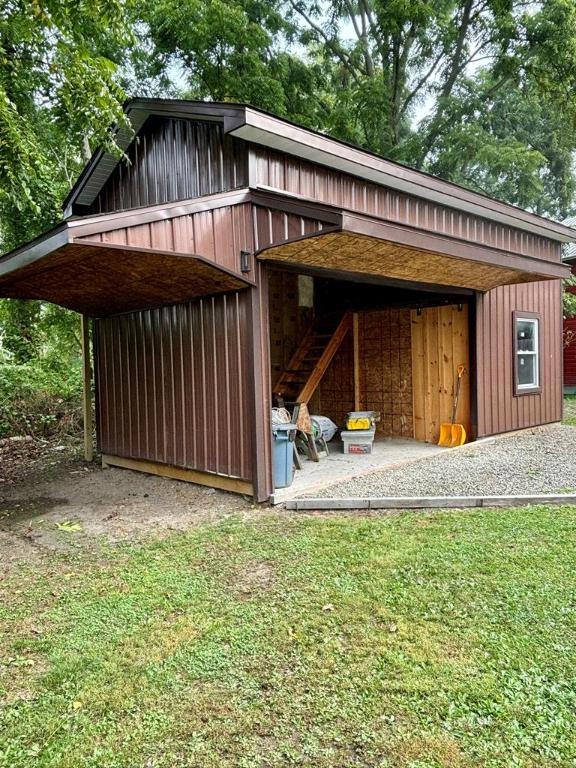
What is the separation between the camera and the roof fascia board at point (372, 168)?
5062 millimetres

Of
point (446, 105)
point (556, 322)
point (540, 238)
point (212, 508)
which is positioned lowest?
point (212, 508)

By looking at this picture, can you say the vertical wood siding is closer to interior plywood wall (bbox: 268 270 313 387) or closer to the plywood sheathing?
the plywood sheathing

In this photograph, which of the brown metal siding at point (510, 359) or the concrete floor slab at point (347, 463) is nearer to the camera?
the concrete floor slab at point (347, 463)

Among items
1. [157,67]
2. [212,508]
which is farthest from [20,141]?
[157,67]

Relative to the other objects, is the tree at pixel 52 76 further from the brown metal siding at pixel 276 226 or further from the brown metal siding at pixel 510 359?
the brown metal siding at pixel 510 359

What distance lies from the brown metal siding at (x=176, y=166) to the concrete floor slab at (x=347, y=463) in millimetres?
3105

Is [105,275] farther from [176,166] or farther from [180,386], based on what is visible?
[176,166]

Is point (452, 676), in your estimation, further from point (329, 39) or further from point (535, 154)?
point (329, 39)

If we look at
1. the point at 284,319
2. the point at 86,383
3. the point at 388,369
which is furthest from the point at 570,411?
the point at 86,383

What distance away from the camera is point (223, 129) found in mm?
5207

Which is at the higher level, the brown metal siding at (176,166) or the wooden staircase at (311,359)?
the brown metal siding at (176,166)

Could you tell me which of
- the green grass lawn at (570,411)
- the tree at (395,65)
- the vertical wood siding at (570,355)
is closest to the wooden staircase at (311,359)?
the green grass lawn at (570,411)

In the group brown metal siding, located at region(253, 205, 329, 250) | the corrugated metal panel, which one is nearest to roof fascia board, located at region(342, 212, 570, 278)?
brown metal siding, located at region(253, 205, 329, 250)

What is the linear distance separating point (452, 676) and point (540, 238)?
8.62 m
